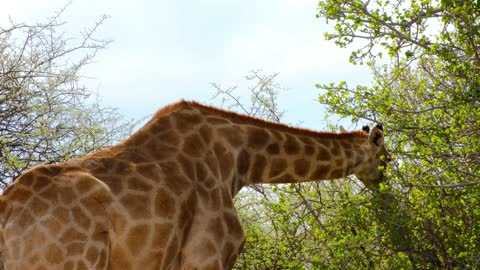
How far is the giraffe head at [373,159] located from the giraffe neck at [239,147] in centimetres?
9

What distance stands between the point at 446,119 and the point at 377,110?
885 mm

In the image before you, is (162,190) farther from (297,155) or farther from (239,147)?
(297,155)

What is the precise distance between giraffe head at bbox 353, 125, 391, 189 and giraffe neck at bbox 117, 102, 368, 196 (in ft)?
0.29

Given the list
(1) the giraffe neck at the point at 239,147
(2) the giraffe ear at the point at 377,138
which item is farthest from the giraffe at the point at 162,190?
(2) the giraffe ear at the point at 377,138

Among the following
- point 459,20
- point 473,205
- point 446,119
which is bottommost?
point 473,205

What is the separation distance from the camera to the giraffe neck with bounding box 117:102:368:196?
23.0 ft

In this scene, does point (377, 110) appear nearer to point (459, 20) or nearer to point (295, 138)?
point (459, 20)

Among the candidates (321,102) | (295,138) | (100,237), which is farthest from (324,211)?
(100,237)

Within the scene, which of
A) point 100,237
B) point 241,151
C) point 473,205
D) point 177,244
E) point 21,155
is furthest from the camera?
point 21,155

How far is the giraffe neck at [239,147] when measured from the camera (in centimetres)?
700

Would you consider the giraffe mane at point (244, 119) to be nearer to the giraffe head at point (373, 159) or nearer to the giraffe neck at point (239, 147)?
the giraffe neck at point (239, 147)

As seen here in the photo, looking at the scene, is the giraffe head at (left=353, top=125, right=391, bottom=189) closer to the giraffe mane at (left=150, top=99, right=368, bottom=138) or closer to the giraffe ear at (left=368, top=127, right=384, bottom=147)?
the giraffe ear at (left=368, top=127, right=384, bottom=147)

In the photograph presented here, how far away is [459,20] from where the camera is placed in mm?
9156

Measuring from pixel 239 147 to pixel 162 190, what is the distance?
103 cm
